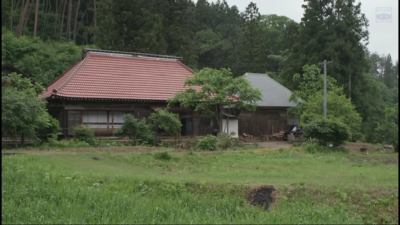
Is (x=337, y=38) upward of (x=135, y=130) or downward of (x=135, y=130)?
upward

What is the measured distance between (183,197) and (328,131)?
12490mm

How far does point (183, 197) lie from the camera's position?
9242 mm

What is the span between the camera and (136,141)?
69.4 ft

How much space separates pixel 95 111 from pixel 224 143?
27.1 ft

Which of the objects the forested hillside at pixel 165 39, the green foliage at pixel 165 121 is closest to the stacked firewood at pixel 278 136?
the forested hillside at pixel 165 39

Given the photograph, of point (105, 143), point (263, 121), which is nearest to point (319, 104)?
point (263, 121)

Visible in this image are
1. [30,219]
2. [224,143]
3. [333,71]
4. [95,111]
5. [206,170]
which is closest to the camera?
[30,219]

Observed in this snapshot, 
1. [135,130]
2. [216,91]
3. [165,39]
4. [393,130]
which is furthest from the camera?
[165,39]

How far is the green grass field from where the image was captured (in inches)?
304

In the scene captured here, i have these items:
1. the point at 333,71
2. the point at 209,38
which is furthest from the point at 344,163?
the point at 209,38

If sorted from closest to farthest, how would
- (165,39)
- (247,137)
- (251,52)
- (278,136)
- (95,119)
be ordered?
(95,119), (247,137), (278,136), (165,39), (251,52)

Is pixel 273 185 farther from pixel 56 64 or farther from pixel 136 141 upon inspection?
pixel 56 64

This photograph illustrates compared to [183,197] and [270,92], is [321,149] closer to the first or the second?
[183,197]

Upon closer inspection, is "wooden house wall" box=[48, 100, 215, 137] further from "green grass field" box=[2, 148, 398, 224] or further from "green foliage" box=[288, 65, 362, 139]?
"green grass field" box=[2, 148, 398, 224]
